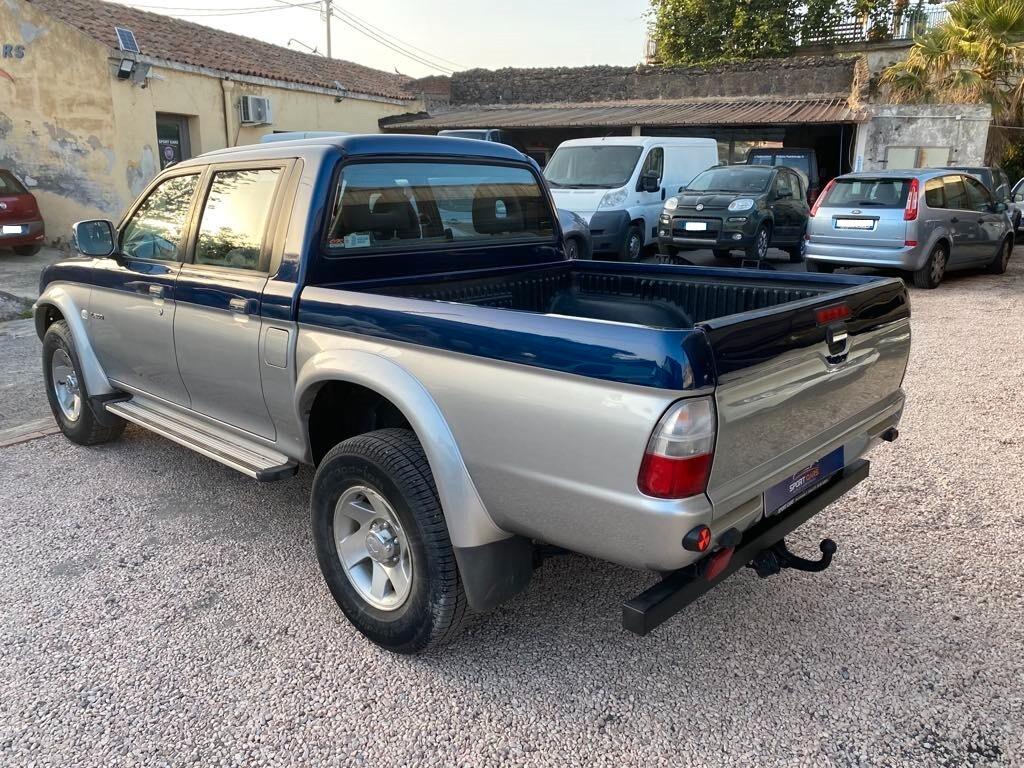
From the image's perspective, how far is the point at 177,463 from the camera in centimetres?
484

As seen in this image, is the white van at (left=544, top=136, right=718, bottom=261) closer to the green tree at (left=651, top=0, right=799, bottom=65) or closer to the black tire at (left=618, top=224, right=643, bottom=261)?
the black tire at (left=618, top=224, right=643, bottom=261)

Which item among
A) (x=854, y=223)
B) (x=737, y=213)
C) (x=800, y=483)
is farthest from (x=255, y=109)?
(x=800, y=483)

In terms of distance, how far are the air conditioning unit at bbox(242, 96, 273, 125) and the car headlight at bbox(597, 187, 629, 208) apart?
31.0 ft

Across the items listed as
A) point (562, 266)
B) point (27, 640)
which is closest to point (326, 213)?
point (562, 266)

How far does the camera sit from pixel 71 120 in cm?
1516

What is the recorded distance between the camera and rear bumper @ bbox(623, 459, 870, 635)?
90.9 inches

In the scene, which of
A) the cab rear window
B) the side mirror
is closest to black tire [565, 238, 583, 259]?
the side mirror

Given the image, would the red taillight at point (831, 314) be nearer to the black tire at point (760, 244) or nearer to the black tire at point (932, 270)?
the black tire at point (932, 270)

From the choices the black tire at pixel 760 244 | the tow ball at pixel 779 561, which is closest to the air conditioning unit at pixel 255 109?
the black tire at pixel 760 244

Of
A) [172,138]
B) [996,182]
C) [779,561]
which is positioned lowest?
[779,561]

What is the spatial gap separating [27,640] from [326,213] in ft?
6.69

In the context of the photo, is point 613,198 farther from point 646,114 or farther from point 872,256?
point 646,114

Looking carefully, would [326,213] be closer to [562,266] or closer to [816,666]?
[562,266]

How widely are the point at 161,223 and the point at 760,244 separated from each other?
32.3 ft
